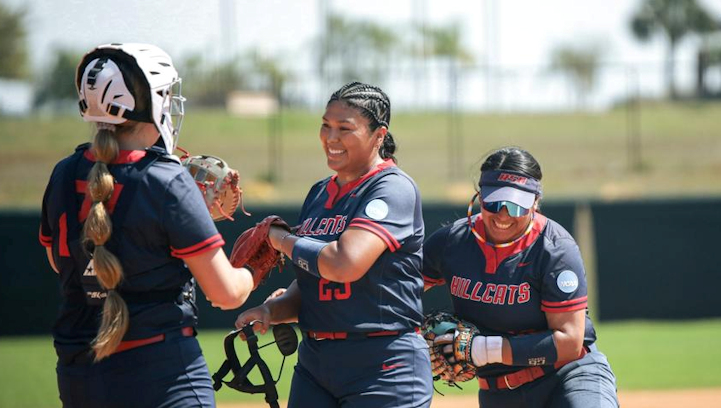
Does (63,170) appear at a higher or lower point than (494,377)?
higher

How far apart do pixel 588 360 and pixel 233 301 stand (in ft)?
5.69

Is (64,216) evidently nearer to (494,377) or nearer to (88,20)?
(494,377)

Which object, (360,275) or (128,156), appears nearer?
(128,156)

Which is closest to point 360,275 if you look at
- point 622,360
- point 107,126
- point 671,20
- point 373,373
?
point 373,373

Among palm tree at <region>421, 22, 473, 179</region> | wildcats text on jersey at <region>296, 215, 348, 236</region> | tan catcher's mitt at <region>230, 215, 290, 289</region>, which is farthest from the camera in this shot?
palm tree at <region>421, 22, 473, 179</region>

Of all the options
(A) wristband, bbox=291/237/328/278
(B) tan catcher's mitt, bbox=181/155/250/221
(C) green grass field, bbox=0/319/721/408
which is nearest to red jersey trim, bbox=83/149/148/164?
(B) tan catcher's mitt, bbox=181/155/250/221

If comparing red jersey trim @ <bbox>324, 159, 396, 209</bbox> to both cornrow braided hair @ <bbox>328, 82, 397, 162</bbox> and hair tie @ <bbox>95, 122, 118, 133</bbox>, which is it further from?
hair tie @ <bbox>95, 122, 118, 133</bbox>

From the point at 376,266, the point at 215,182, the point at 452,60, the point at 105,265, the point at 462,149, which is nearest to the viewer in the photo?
the point at 105,265

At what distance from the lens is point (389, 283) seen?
137 inches

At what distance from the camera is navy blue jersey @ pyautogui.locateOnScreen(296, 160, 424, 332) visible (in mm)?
3439

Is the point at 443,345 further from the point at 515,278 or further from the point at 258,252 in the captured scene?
the point at 258,252

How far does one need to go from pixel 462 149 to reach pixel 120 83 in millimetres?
20380

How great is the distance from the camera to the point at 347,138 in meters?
3.58

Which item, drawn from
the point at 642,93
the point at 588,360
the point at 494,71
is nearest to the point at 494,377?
the point at 588,360
